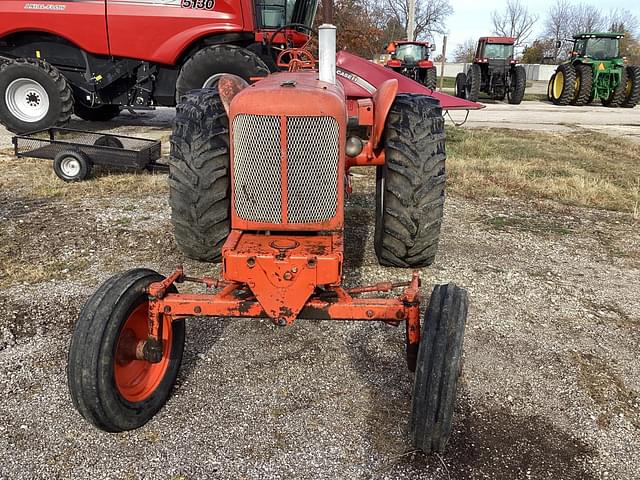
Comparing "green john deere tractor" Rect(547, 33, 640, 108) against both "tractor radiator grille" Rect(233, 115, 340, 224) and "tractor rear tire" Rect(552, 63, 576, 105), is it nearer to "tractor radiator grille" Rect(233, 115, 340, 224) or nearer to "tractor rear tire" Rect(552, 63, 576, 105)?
"tractor rear tire" Rect(552, 63, 576, 105)

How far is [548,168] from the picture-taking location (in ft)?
26.8

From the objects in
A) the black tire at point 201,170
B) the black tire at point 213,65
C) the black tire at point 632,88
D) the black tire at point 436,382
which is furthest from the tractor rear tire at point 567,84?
the black tire at point 436,382

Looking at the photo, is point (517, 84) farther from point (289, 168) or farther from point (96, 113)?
point (289, 168)

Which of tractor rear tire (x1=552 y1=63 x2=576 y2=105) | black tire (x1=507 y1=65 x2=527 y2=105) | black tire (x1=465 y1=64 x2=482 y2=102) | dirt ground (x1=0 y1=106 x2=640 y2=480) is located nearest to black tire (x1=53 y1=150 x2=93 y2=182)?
dirt ground (x1=0 y1=106 x2=640 y2=480)

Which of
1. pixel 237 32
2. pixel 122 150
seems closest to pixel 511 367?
pixel 122 150

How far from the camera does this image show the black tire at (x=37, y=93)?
29.5 ft

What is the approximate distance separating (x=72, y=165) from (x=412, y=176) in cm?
443

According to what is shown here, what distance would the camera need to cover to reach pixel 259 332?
349 cm

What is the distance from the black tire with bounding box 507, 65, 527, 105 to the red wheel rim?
1941cm

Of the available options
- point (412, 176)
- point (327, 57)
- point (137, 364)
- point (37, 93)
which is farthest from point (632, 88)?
point (137, 364)

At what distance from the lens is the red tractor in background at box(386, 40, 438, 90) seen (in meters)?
18.8

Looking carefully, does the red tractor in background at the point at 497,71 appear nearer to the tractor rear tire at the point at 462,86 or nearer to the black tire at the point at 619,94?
the tractor rear tire at the point at 462,86

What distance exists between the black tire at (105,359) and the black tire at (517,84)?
1951cm

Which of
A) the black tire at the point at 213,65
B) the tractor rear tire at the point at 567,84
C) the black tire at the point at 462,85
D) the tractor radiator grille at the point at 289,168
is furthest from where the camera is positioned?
the black tire at the point at 462,85
